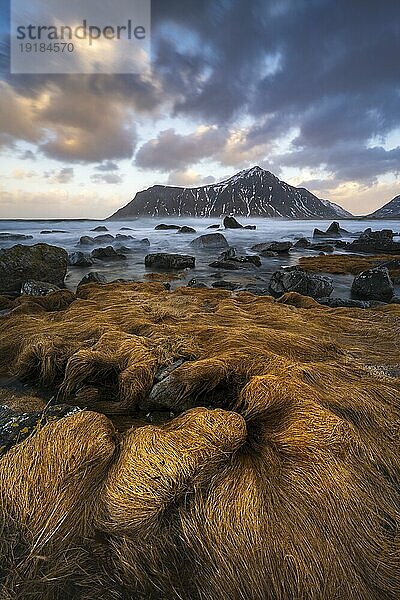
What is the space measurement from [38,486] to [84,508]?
22cm

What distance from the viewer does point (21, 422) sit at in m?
1.64

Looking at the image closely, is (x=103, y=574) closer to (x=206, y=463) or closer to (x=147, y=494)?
(x=147, y=494)

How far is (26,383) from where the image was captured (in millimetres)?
2752

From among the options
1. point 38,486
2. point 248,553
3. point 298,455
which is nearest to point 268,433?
point 298,455

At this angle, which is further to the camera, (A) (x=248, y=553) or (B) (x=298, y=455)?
(B) (x=298, y=455)

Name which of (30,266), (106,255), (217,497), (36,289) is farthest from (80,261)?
(217,497)

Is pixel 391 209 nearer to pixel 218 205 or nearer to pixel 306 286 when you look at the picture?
pixel 218 205

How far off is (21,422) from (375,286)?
834 cm

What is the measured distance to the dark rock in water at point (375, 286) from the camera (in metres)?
7.74

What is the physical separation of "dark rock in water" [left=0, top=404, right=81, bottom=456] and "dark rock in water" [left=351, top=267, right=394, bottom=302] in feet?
25.7

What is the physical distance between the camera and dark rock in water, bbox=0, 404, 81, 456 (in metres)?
1.53

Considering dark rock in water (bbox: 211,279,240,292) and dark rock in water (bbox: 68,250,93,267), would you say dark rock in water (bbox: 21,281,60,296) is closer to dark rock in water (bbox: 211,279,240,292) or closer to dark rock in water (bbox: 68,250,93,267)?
dark rock in water (bbox: 211,279,240,292)

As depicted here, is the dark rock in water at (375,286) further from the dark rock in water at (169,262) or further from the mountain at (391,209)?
the mountain at (391,209)

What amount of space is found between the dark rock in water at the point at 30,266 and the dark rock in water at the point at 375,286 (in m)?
8.26
